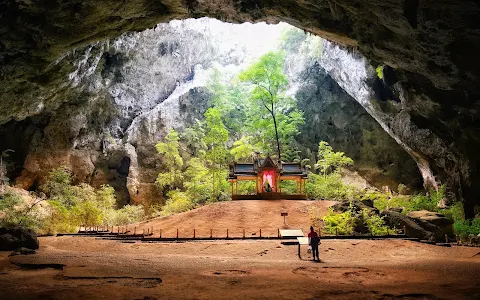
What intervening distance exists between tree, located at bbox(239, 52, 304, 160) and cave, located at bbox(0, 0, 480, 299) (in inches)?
100

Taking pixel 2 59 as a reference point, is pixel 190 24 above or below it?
above

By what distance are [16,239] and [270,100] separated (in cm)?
2559

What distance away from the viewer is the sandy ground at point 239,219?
18.0 metres

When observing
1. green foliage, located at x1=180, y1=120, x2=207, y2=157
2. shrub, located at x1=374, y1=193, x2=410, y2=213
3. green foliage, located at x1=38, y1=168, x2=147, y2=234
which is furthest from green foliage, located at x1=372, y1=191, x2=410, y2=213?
green foliage, located at x1=180, y1=120, x2=207, y2=157

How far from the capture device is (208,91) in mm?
39062

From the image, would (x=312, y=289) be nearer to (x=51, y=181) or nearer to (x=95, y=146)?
(x=51, y=181)

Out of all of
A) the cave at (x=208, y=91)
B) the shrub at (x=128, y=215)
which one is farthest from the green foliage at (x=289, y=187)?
the shrub at (x=128, y=215)

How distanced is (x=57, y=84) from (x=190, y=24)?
22676mm

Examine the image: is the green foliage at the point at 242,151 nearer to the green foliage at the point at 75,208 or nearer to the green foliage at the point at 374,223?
the green foliage at the point at 75,208

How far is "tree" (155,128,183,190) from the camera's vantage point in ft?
98.2

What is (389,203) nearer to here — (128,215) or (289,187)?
(289,187)

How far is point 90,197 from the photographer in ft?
81.2

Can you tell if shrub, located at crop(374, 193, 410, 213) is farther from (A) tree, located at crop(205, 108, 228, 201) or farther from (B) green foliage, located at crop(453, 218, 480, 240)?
(A) tree, located at crop(205, 108, 228, 201)

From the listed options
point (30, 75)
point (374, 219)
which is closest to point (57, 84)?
point (30, 75)
